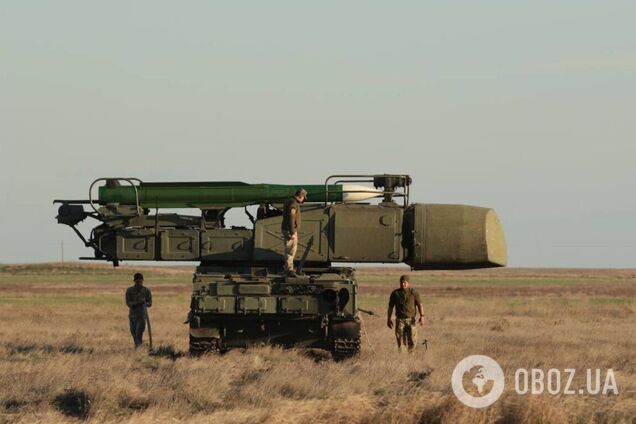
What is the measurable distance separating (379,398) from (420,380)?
2.01 m

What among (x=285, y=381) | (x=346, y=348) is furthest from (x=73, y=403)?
(x=346, y=348)

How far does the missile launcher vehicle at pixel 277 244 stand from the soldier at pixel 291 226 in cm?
27

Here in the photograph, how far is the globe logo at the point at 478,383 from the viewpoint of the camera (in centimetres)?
1223

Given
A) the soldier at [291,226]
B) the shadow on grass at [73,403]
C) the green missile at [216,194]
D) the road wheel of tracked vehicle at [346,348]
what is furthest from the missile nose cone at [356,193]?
the shadow on grass at [73,403]

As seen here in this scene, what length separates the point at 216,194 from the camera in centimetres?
2042

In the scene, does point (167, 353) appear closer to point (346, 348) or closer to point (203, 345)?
point (203, 345)

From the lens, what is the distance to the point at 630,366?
62.6 feet

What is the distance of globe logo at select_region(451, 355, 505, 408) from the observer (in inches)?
482

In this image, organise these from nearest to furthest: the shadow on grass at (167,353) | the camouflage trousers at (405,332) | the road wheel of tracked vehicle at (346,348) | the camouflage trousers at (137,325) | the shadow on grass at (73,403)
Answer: the shadow on grass at (73,403) → the road wheel of tracked vehicle at (346,348) → the shadow on grass at (167,353) → the camouflage trousers at (405,332) → the camouflage trousers at (137,325)

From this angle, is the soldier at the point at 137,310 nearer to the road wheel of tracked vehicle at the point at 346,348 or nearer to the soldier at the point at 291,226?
the soldier at the point at 291,226

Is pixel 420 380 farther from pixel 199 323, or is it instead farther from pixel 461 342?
pixel 461 342

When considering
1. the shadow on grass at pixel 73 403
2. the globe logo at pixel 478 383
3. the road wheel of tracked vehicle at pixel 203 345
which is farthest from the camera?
the road wheel of tracked vehicle at pixel 203 345

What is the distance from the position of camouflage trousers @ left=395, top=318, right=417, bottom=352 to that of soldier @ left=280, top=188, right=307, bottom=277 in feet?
8.10

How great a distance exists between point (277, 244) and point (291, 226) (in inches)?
40.4
